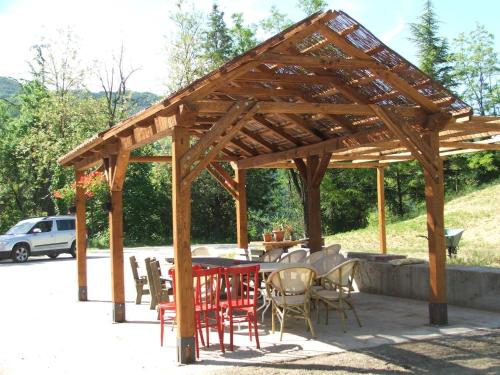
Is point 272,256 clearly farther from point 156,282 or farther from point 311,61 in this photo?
point 311,61

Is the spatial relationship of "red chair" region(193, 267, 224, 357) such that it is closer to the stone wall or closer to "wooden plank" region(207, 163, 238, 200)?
the stone wall

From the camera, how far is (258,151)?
12141 millimetres

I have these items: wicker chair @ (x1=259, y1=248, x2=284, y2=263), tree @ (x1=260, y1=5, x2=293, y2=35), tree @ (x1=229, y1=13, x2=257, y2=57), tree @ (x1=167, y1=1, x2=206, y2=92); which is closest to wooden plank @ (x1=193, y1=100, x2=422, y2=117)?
wicker chair @ (x1=259, y1=248, x2=284, y2=263)

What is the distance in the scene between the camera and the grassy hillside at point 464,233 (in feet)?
48.3

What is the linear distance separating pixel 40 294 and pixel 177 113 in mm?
7179

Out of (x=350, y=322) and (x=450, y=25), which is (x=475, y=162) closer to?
(x=450, y=25)

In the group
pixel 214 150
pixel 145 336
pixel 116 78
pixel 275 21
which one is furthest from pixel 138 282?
pixel 116 78

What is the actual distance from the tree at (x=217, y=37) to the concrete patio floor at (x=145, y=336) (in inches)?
962

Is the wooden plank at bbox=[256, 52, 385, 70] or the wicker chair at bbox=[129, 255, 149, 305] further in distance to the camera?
the wicker chair at bbox=[129, 255, 149, 305]

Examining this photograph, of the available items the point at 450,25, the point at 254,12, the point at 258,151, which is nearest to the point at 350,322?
the point at 258,151

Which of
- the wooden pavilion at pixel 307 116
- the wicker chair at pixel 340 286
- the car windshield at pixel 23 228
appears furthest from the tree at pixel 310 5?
the wicker chair at pixel 340 286

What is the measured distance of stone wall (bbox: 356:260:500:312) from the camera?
803cm

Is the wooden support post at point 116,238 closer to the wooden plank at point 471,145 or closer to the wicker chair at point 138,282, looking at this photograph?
the wicker chair at point 138,282

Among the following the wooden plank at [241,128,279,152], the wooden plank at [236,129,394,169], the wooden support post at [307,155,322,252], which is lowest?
the wooden support post at [307,155,322,252]
